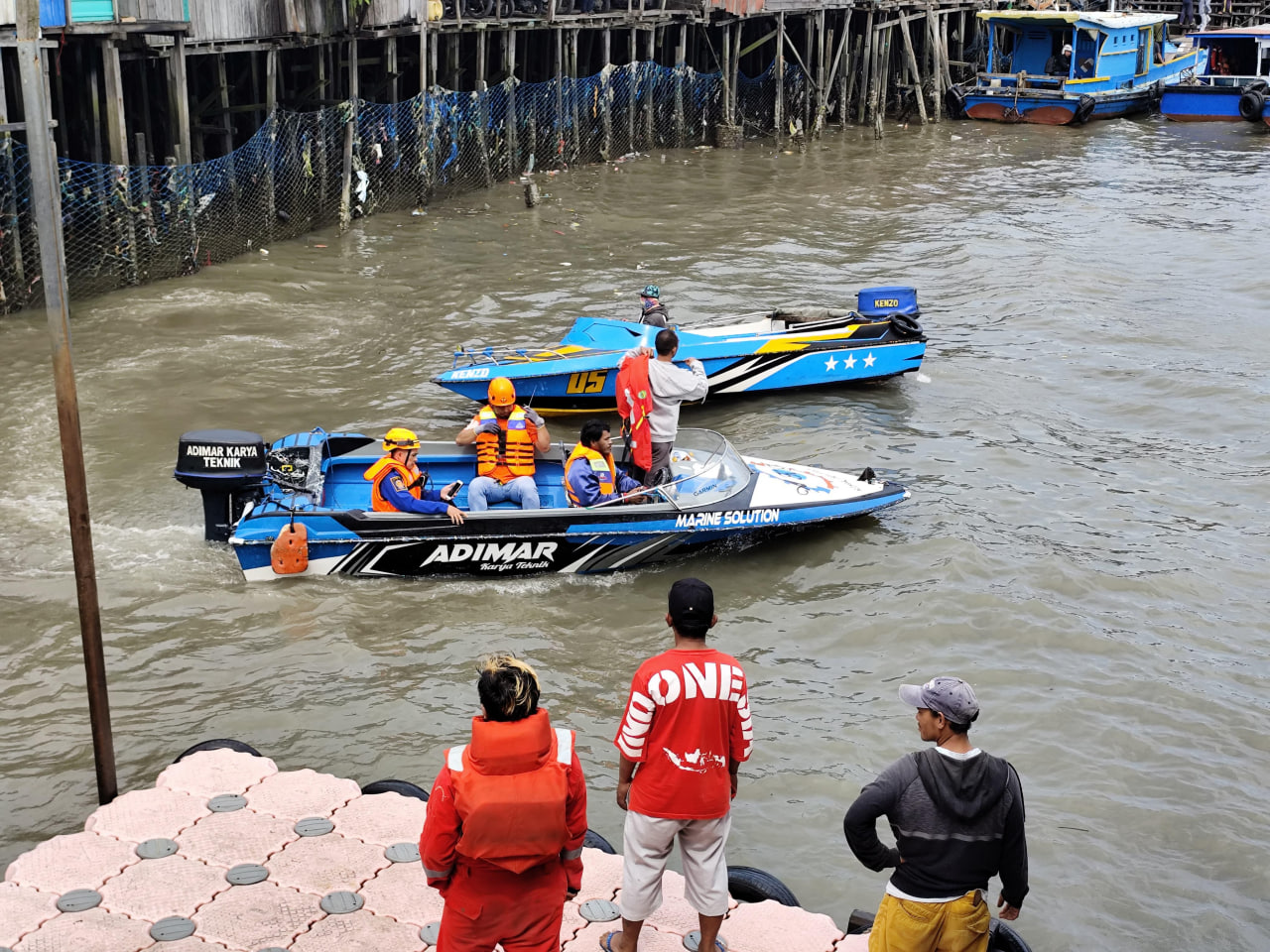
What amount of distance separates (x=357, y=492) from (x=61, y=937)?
585 cm

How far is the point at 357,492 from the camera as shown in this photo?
429 inches

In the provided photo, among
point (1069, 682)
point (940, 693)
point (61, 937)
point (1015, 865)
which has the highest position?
point (940, 693)

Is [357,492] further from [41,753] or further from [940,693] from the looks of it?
[940,693]

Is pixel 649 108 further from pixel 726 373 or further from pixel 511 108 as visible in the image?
pixel 726 373

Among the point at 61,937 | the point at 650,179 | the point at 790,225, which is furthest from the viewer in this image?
the point at 650,179

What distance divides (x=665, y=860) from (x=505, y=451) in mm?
5915

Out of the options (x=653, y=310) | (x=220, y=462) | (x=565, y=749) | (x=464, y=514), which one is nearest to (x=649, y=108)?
(x=653, y=310)

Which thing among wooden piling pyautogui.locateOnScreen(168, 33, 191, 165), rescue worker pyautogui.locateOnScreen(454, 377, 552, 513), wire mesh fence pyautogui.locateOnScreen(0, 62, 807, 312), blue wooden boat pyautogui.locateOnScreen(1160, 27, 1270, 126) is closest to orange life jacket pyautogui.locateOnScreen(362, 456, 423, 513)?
rescue worker pyautogui.locateOnScreen(454, 377, 552, 513)

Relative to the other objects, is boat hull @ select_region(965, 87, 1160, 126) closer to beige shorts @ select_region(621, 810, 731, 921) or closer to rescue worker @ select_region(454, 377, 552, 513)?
rescue worker @ select_region(454, 377, 552, 513)

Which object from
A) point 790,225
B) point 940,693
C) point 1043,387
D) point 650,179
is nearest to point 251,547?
point 940,693

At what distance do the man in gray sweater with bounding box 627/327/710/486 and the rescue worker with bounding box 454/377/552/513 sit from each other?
95 cm

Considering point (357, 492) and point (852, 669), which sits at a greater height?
point (357, 492)

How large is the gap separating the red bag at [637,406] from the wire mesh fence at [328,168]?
8.40 m

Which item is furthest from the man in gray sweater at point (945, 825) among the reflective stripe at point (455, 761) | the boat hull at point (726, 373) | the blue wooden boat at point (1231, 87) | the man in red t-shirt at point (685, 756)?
the blue wooden boat at point (1231, 87)
